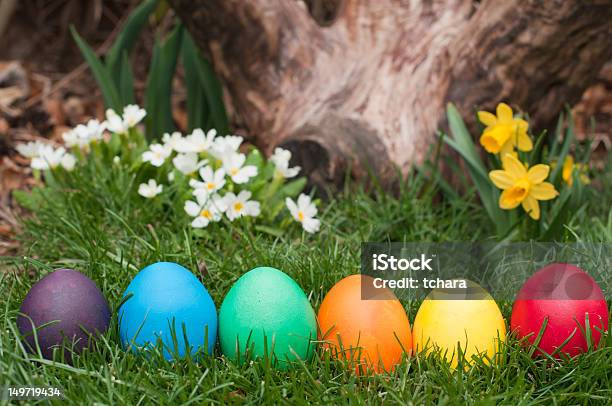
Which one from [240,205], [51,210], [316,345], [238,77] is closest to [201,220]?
[240,205]

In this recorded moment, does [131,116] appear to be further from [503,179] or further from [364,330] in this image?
[364,330]

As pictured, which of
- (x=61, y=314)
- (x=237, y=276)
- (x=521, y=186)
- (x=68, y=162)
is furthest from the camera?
(x=68, y=162)

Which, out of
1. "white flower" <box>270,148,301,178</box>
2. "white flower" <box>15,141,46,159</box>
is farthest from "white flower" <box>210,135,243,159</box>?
"white flower" <box>15,141,46,159</box>

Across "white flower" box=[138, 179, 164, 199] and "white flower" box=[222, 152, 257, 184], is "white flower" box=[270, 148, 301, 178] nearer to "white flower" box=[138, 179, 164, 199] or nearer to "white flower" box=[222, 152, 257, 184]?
"white flower" box=[222, 152, 257, 184]

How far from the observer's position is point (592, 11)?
2.65 meters

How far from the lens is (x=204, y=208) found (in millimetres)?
2305

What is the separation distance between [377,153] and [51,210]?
3.68ft

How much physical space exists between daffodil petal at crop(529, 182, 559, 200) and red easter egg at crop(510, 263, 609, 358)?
56 cm

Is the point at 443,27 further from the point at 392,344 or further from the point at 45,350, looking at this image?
the point at 45,350

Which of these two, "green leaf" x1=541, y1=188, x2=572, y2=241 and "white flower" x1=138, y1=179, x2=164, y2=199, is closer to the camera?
"green leaf" x1=541, y1=188, x2=572, y2=241

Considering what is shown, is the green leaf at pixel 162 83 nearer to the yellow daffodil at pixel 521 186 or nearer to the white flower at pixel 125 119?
the white flower at pixel 125 119

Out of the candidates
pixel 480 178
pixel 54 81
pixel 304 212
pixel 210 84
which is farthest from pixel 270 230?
pixel 54 81

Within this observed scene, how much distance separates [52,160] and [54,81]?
7.87 ft

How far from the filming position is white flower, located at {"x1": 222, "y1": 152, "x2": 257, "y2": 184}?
2348 mm
